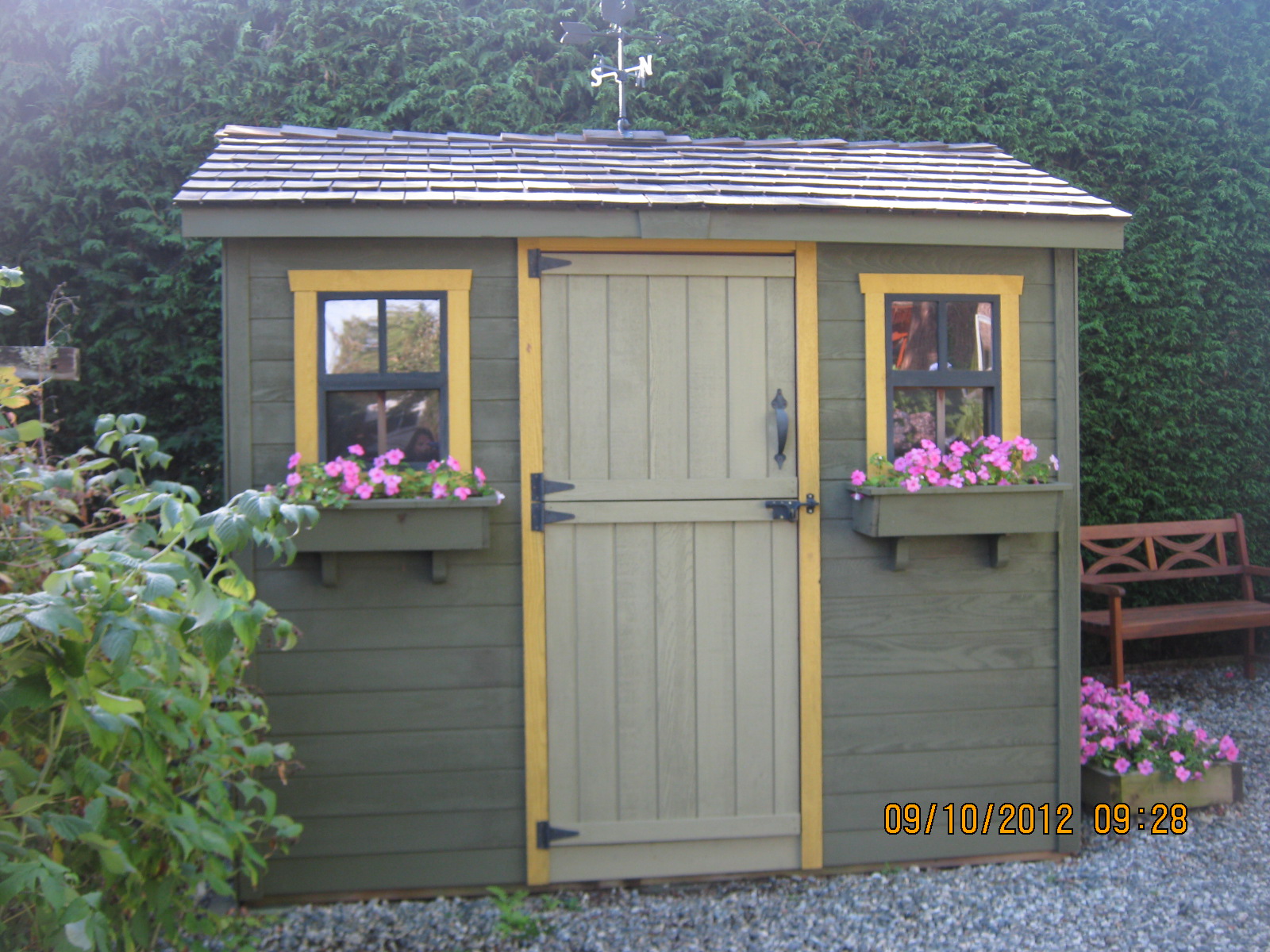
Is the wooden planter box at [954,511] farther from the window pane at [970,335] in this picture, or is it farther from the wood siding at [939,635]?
the window pane at [970,335]

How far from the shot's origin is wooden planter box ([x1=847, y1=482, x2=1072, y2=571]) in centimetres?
308

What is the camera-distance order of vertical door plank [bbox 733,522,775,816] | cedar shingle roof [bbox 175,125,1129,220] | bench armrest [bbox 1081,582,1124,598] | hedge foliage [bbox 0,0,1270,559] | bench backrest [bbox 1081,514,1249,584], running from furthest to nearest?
bench backrest [bbox 1081,514,1249,584] → hedge foliage [bbox 0,0,1270,559] → bench armrest [bbox 1081,582,1124,598] → vertical door plank [bbox 733,522,775,816] → cedar shingle roof [bbox 175,125,1129,220]

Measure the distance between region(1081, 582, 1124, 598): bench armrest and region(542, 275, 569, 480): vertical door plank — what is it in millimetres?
2945

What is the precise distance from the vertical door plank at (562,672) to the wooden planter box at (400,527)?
1.00 feet

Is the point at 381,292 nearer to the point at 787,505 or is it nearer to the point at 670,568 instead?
the point at 670,568

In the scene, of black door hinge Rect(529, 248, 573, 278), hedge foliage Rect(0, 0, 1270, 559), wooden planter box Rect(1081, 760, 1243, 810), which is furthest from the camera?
hedge foliage Rect(0, 0, 1270, 559)

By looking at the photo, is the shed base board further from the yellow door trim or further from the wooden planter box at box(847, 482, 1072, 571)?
the wooden planter box at box(847, 482, 1072, 571)

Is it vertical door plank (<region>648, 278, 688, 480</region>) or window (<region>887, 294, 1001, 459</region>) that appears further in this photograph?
window (<region>887, 294, 1001, 459</region>)

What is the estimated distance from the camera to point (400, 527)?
2895 mm

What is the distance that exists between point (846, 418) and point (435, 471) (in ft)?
4.50

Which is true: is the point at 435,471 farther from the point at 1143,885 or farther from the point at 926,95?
the point at 926,95

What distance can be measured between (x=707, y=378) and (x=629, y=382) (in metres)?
0.26

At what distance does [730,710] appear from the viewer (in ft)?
10.5

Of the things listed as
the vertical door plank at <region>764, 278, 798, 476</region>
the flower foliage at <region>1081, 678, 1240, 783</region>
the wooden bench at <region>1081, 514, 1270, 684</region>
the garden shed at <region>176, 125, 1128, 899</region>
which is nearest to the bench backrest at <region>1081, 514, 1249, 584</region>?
the wooden bench at <region>1081, 514, 1270, 684</region>
